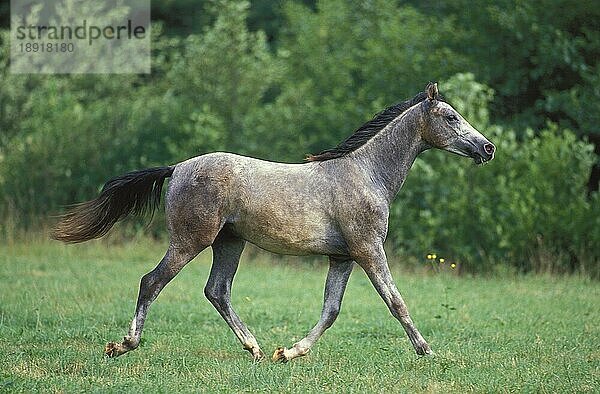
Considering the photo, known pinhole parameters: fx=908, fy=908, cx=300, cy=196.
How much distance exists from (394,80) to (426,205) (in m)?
6.07

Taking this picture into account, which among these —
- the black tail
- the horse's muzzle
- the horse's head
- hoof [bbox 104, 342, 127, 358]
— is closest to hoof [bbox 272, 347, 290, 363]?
hoof [bbox 104, 342, 127, 358]

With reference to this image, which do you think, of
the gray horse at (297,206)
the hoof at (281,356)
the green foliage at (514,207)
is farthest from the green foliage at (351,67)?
the hoof at (281,356)

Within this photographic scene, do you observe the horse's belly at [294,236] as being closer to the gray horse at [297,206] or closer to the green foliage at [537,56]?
the gray horse at [297,206]

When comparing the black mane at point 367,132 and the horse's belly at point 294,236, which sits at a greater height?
the black mane at point 367,132

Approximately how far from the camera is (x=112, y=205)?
812cm

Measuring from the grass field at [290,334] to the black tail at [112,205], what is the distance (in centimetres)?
105

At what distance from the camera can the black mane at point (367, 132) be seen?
7.93 meters

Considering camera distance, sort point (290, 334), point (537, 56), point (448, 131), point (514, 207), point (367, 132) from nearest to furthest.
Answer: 1. point (448, 131)
2. point (367, 132)
3. point (290, 334)
4. point (514, 207)
5. point (537, 56)

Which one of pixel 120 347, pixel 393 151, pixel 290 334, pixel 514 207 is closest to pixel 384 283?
pixel 393 151

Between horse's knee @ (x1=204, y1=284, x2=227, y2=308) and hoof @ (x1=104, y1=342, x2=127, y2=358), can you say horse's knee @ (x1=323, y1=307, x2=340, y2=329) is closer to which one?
horse's knee @ (x1=204, y1=284, x2=227, y2=308)

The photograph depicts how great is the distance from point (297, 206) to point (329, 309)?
0.94 meters

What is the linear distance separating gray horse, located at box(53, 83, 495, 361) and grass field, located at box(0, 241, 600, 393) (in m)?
0.47

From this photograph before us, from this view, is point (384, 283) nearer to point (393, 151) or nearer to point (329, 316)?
point (329, 316)

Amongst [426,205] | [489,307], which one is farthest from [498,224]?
[489,307]
